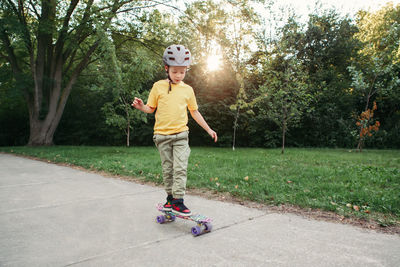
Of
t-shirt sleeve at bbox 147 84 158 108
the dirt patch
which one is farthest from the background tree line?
t-shirt sleeve at bbox 147 84 158 108

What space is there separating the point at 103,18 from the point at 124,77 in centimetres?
281

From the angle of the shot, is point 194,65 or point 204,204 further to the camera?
point 194,65

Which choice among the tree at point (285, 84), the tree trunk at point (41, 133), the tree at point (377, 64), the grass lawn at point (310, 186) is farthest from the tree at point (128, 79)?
the tree at point (377, 64)

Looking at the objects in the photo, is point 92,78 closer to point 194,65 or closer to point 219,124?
point 194,65

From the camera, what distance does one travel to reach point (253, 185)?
502 cm

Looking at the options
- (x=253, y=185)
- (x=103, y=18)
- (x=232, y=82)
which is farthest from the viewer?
(x=232, y=82)

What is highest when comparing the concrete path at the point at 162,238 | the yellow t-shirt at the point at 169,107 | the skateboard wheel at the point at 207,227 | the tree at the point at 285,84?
the tree at the point at 285,84

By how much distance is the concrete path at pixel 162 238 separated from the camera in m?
2.38

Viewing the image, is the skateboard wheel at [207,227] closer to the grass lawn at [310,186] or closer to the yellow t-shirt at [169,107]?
the yellow t-shirt at [169,107]

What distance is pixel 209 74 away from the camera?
16625mm

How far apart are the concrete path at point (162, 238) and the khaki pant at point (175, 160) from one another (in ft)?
1.41

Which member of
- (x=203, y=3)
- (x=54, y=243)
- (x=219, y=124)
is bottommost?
(x=54, y=243)

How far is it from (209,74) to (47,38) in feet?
29.3

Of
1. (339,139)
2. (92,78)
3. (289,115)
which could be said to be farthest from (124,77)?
(339,139)
